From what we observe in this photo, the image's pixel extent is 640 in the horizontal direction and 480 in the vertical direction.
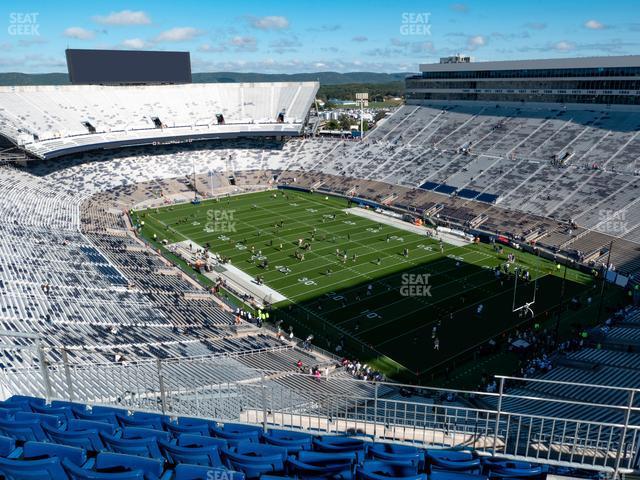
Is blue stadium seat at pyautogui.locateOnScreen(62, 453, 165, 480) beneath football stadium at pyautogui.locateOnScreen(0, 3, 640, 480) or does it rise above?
above

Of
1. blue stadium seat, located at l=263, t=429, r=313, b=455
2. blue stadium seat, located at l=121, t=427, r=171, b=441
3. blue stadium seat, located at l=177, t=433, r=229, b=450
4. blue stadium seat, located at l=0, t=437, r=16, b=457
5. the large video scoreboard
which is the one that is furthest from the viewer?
the large video scoreboard

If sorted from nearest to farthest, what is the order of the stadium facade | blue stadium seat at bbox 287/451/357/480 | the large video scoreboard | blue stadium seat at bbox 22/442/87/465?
blue stadium seat at bbox 287/451/357/480, blue stadium seat at bbox 22/442/87/465, the stadium facade, the large video scoreboard

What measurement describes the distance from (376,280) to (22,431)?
25.3 metres

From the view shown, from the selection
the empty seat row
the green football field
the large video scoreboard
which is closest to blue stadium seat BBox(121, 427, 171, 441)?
the empty seat row

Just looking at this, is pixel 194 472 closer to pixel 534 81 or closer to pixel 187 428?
pixel 187 428

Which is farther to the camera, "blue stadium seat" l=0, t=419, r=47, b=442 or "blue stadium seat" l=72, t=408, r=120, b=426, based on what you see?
"blue stadium seat" l=72, t=408, r=120, b=426

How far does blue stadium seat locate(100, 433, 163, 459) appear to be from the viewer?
6.23 metres

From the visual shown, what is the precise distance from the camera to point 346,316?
26.5m

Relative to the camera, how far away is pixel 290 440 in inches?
289

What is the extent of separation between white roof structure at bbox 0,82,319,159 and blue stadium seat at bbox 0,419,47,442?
46.6 m

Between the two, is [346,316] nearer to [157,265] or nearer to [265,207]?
[157,265]

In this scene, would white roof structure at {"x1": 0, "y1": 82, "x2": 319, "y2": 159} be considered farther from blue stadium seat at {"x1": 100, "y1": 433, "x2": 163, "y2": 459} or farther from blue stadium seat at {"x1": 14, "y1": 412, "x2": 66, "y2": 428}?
blue stadium seat at {"x1": 100, "y1": 433, "x2": 163, "y2": 459}
